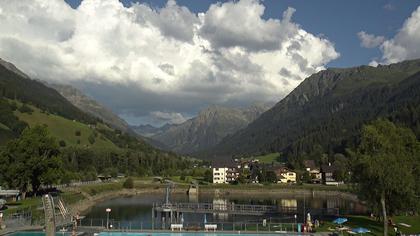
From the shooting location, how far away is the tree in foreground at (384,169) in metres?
57.3

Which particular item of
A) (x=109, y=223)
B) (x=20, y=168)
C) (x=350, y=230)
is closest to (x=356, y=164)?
(x=350, y=230)

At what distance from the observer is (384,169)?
57250 mm

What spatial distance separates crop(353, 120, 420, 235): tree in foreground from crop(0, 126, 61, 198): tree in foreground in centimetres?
6150

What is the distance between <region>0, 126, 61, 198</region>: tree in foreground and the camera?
91562 millimetres

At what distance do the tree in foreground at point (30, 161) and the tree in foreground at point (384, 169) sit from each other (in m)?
61.5

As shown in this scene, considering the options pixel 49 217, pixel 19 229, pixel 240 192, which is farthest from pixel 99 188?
pixel 49 217

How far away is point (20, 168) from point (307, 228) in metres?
57.2

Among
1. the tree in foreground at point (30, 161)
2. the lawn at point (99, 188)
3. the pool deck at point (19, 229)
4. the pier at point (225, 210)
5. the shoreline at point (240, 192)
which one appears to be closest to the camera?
the pool deck at point (19, 229)

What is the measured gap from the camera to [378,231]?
61188mm

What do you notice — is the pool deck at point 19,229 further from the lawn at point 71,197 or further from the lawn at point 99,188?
the lawn at point 99,188

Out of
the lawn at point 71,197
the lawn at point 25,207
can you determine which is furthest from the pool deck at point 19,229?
the lawn at point 71,197

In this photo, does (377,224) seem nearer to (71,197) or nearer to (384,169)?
(384,169)

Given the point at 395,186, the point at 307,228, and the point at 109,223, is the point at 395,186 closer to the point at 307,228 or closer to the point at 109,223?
the point at 307,228

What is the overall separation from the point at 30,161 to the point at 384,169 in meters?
66.2
